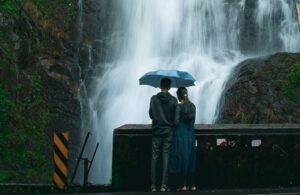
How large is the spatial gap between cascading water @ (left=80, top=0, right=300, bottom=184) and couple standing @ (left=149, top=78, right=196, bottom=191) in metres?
13.5

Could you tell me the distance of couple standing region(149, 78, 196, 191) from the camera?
9797 millimetres

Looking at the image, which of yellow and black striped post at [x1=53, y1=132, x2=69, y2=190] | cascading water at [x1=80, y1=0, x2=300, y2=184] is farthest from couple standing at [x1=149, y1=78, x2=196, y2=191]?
cascading water at [x1=80, y1=0, x2=300, y2=184]

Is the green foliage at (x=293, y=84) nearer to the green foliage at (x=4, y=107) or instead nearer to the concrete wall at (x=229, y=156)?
the concrete wall at (x=229, y=156)

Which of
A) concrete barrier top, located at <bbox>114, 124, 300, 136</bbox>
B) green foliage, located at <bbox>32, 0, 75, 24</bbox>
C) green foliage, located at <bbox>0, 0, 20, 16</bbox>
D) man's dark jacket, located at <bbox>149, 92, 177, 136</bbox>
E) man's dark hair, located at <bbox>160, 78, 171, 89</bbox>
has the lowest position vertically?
concrete barrier top, located at <bbox>114, 124, 300, 136</bbox>

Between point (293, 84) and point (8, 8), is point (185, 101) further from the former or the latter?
point (8, 8)

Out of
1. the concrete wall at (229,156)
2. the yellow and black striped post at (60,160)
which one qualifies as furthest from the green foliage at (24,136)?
the concrete wall at (229,156)

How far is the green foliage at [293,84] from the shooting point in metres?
19.0

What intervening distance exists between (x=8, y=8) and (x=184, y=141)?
15112 millimetres

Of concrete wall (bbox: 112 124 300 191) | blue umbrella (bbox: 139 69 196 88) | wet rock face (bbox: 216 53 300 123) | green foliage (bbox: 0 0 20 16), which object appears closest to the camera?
concrete wall (bbox: 112 124 300 191)

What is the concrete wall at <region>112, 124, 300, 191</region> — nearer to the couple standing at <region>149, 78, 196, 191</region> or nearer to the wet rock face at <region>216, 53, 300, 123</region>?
the couple standing at <region>149, 78, 196, 191</region>

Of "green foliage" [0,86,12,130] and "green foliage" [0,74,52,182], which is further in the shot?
"green foliage" [0,86,12,130]

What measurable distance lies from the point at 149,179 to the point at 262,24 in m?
22.4

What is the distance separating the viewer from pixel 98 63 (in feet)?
90.9

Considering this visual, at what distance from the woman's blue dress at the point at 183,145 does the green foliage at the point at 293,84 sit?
9.81 meters
